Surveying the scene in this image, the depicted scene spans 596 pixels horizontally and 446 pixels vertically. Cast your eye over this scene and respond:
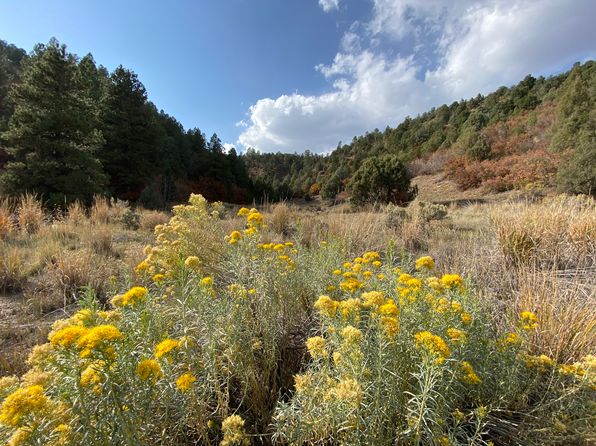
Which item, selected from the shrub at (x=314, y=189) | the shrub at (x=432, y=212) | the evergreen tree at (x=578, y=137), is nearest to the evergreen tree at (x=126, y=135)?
the shrub at (x=432, y=212)

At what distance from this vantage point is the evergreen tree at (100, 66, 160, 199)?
1700 cm

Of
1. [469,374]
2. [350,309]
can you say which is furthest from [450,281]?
[350,309]

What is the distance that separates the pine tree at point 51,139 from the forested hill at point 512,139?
7529 millimetres

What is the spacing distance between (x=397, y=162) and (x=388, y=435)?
1543 centimetres

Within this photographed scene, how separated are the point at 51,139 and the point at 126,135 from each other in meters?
6.77

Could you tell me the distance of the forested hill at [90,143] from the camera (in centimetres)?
1056

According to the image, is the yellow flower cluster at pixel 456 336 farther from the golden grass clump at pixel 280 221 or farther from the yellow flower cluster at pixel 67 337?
the golden grass clump at pixel 280 221

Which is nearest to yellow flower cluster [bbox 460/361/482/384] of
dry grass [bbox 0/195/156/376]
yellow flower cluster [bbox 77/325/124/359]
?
yellow flower cluster [bbox 77/325/124/359]

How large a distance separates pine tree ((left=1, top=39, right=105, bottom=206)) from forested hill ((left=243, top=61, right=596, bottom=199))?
24.7 ft

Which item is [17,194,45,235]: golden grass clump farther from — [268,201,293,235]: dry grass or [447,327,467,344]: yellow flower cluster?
[447,327,467,344]: yellow flower cluster

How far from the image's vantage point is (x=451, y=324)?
1.47 meters

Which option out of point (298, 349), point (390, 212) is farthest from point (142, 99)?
point (298, 349)

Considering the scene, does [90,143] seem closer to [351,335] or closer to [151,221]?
[151,221]

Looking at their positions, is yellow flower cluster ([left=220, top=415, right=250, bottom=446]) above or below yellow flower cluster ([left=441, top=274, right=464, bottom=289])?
below
